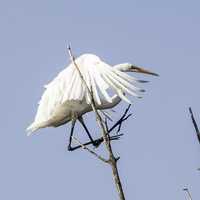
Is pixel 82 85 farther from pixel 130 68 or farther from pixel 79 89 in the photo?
pixel 130 68

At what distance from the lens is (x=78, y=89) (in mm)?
10461

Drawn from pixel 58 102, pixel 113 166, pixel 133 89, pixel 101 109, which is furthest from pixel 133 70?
pixel 113 166

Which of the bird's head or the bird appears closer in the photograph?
the bird

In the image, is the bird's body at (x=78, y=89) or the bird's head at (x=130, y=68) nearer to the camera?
the bird's body at (x=78, y=89)

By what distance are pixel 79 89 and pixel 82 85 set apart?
0.75 metres

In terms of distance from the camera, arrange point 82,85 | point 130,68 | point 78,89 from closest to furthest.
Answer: point 82,85 → point 78,89 → point 130,68

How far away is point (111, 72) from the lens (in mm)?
10883

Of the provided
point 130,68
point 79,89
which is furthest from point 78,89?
point 130,68

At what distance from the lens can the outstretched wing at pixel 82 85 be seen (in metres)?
9.56

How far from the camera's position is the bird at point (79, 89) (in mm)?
9625

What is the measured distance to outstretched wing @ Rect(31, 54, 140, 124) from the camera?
9562 millimetres

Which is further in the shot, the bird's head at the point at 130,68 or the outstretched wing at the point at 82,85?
the bird's head at the point at 130,68

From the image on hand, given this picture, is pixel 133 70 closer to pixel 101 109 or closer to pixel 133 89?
pixel 101 109

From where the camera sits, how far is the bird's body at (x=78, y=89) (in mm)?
9742
